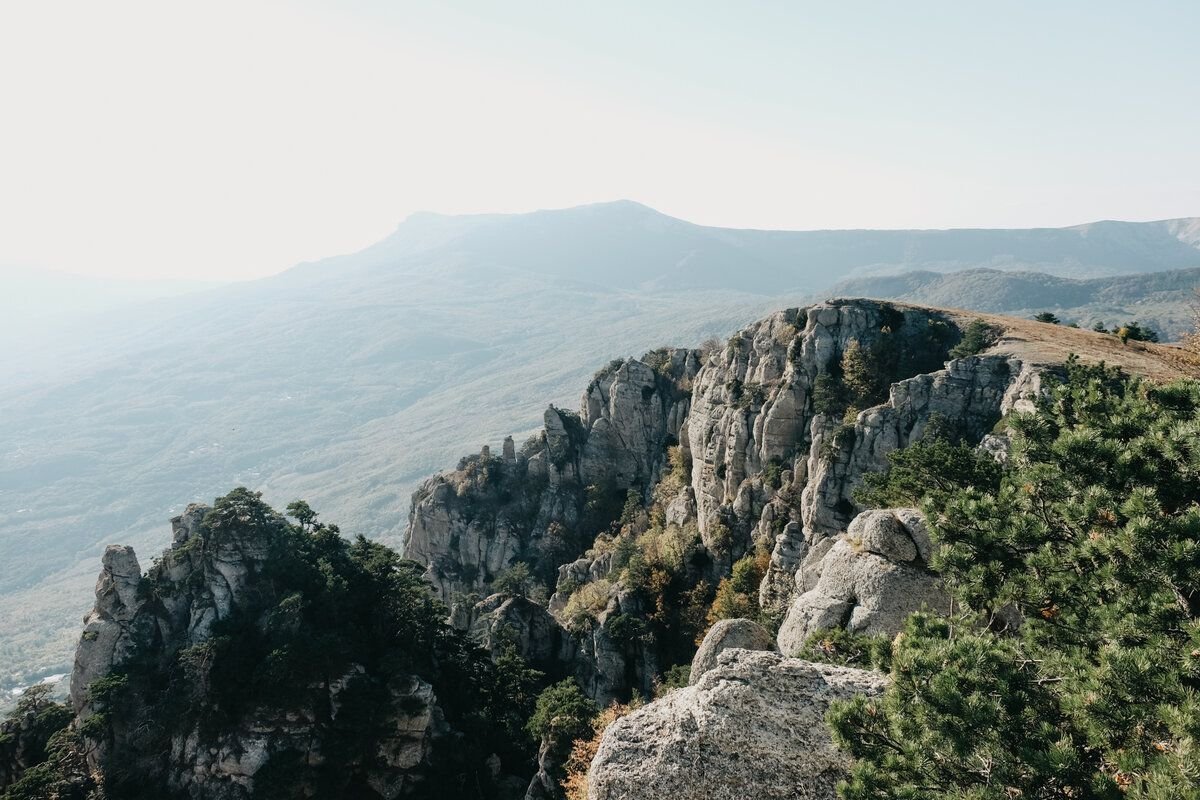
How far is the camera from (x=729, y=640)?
24.1 metres

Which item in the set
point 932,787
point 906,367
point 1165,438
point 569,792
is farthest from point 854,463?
point 932,787

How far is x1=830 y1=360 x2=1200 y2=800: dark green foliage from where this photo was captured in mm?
10141

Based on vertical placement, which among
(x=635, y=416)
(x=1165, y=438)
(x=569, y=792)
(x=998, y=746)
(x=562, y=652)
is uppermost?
(x=1165, y=438)

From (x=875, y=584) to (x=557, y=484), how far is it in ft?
173

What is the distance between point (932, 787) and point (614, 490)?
2420 inches

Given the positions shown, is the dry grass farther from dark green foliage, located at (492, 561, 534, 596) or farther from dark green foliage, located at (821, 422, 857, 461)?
dark green foliage, located at (492, 561, 534, 596)

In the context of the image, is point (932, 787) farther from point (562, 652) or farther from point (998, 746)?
point (562, 652)

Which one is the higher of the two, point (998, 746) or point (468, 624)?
point (998, 746)

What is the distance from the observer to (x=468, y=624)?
55.9 metres

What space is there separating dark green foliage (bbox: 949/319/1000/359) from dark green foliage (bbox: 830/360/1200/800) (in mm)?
29896

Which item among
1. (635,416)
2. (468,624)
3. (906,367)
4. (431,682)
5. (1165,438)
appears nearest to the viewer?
(1165,438)

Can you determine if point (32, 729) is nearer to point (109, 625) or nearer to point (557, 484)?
point (109, 625)

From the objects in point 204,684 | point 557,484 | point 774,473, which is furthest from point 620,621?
point 557,484

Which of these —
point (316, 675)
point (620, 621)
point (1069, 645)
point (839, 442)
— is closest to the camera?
point (1069, 645)
